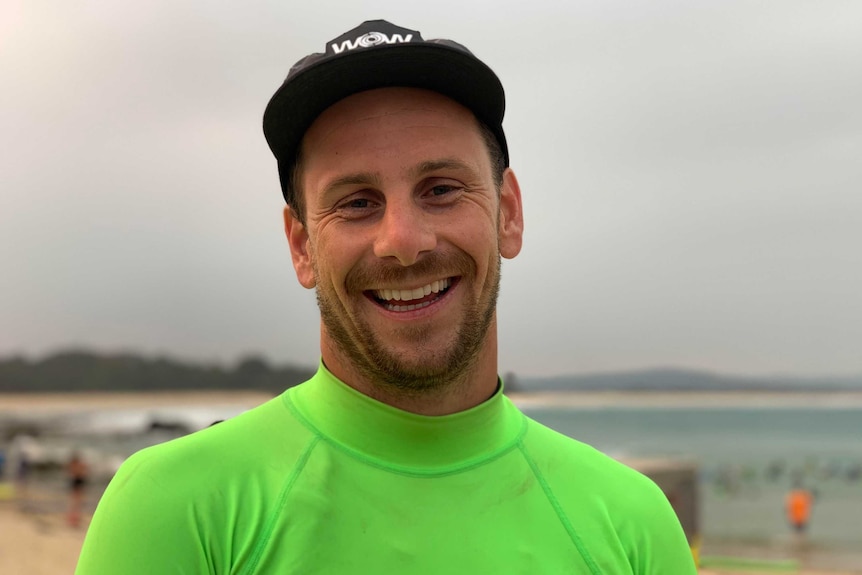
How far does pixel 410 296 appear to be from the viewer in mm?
1798

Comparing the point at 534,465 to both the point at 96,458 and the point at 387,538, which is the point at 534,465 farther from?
the point at 96,458

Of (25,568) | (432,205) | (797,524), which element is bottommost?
(797,524)

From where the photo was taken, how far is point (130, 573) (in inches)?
60.7

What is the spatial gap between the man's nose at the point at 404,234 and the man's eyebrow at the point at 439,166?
9cm

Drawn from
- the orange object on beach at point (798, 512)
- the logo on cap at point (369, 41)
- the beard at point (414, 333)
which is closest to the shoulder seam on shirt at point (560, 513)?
the beard at point (414, 333)

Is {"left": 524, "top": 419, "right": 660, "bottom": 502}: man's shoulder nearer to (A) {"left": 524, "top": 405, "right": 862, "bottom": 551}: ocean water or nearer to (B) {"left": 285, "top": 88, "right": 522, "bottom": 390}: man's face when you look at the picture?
(B) {"left": 285, "top": 88, "right": 522, "bottom": 390}: man's face

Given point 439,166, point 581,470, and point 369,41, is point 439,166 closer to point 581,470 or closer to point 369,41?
point 369,41

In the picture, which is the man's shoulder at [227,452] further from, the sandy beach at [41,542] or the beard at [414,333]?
the sandy beach at [41,542]

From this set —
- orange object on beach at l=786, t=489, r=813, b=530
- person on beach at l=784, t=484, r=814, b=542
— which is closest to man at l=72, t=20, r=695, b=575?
person on beach at l=784, t=484, r=814, b=542

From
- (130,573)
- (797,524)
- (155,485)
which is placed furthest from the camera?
(797,524)

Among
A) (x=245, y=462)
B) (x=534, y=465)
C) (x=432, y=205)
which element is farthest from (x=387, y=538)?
(x=432, y=205)

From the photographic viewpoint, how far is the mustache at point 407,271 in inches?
69.5

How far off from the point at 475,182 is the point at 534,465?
2.50 feet

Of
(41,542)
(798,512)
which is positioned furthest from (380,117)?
(798,512)
